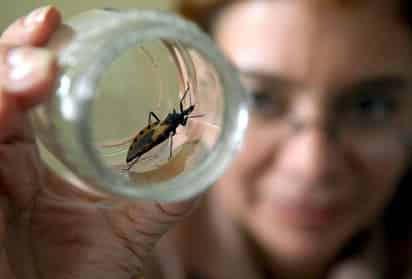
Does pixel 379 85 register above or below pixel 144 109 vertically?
below

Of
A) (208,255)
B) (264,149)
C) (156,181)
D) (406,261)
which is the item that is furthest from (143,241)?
(406,261)

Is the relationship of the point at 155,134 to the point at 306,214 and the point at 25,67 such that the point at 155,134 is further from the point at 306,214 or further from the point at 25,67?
the point at 306,214

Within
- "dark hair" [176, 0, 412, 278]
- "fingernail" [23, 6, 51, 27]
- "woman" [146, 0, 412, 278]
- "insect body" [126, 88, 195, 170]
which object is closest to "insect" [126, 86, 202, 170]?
"insect body" [126, 88, 195, 170]

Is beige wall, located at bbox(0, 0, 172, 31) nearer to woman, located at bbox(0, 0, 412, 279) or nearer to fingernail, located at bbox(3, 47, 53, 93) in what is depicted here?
fingernail, located at bbox(3, 47, 53, 93)

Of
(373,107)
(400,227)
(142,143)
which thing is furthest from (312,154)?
(142,143)

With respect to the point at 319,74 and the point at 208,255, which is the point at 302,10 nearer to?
the point at 319,74

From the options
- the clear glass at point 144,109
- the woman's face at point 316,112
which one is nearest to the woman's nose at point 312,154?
the woman's face at point 316,112
